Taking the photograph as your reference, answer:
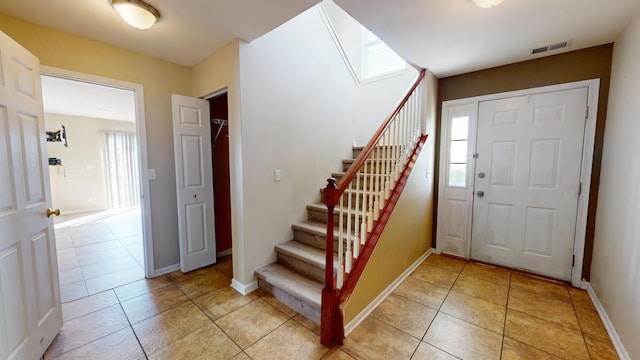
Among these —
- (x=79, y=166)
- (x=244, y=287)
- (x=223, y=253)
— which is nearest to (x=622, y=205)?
(x=244, y=287)

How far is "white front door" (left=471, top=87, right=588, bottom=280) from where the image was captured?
246 centimetres

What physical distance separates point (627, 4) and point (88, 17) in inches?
156

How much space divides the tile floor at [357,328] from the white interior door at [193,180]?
1.37 ft

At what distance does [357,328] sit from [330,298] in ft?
1.49

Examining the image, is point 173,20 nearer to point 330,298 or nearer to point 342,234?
point 342,234

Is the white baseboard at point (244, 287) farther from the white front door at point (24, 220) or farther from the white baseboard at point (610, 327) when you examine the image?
the white baseboard at point (610, 327)

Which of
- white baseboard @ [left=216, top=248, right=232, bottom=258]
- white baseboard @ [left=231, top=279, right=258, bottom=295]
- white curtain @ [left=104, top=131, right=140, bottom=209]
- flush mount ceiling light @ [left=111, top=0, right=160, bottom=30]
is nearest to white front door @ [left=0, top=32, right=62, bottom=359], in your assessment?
flush mount ceiling light @ [left=111, top=0, right=160, bottom=30]

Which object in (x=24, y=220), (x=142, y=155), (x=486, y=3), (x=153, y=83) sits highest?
(x=486, y=3)

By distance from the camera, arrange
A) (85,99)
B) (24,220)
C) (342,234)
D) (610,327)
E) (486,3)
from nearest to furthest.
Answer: (24,220) < (486,3) < (610,327) < (342,234) < (85,99)

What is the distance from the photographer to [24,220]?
4.76ft

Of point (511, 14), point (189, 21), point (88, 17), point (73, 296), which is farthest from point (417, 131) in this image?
point (73, 296)

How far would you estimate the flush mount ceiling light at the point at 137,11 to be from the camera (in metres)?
1.62

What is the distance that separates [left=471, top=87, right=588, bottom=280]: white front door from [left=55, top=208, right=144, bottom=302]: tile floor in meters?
4.22

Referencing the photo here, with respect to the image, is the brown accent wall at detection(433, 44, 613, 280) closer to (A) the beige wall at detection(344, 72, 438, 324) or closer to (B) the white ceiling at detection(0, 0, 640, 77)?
(B) the white ceiling at detection(0, 0, 640, 77)
